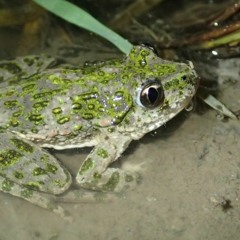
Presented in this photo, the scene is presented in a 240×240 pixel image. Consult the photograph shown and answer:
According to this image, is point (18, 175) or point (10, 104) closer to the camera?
point (18, 175)

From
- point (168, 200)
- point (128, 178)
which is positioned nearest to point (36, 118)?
point (128, 178)

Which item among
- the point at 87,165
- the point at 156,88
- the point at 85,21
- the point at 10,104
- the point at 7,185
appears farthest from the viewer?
the point at 85,21

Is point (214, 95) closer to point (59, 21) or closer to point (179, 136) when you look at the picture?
point (179, 136)

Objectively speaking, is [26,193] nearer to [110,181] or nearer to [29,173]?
[29,173]

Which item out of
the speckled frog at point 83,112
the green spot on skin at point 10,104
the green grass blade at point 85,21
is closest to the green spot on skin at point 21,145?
the speckled frog at point 83,112

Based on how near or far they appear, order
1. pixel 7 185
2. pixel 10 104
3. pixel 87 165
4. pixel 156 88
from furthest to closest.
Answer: pixel 87 165 < pixel 10 104 < pixel 7 185 < pixel 156 88

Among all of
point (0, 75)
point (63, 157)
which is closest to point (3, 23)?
point (0, 75)
